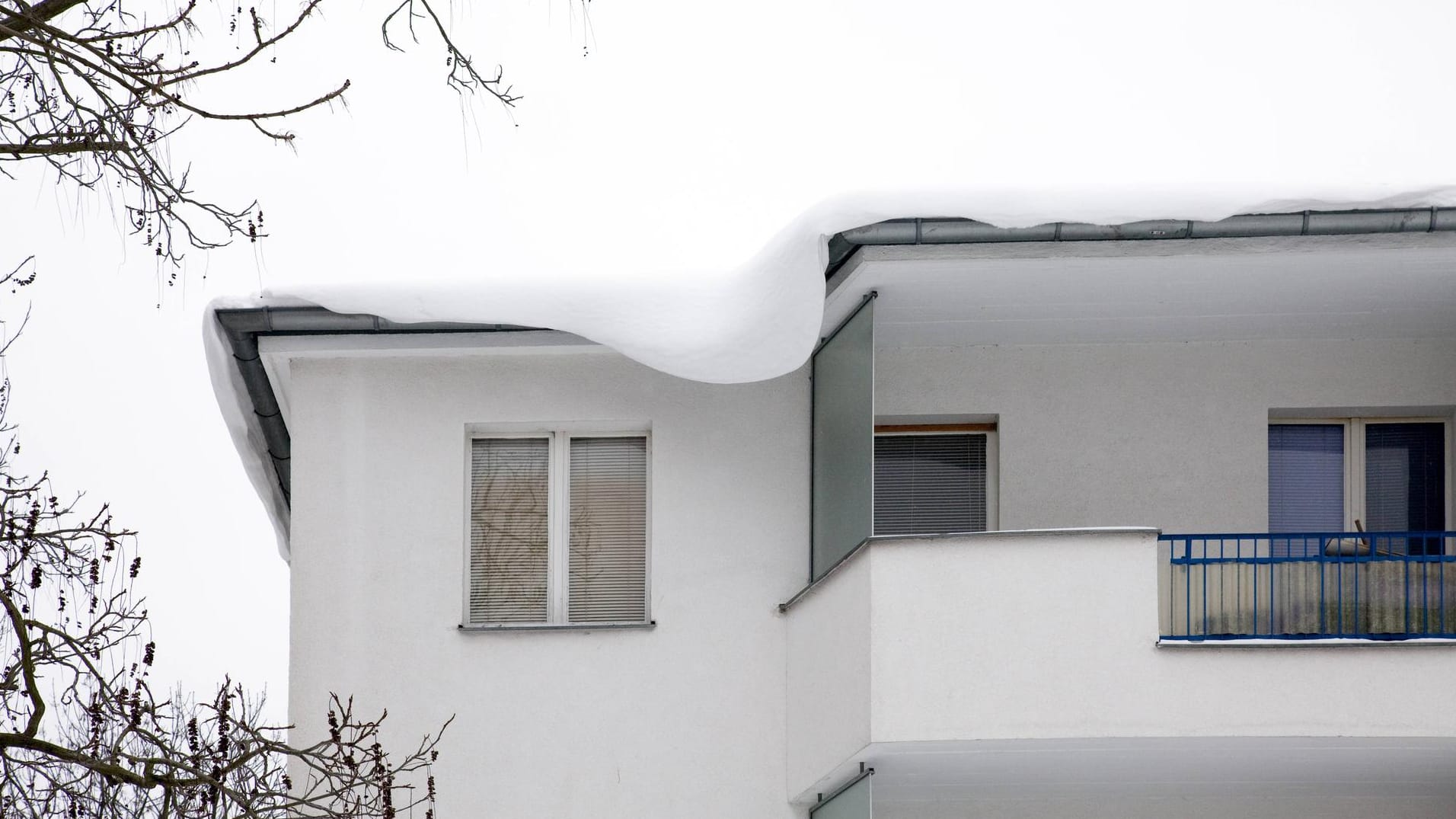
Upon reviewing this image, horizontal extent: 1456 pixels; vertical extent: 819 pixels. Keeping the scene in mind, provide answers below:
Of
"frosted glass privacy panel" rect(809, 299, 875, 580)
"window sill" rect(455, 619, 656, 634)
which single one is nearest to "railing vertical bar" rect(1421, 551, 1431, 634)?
"frosted glass privacy panel" rect(809, 299, 875, 580)

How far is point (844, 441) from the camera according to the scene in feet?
38.1

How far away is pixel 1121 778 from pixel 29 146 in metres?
7.57

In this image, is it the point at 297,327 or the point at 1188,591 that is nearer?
the point at 1188,591

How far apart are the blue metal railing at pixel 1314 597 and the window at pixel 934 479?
1.55m

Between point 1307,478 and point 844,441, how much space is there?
3178 mm

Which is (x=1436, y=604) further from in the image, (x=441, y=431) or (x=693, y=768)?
(x=441, y=431)

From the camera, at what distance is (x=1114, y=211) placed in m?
10.6

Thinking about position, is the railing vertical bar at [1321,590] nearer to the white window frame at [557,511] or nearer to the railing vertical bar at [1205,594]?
the railing vertical bar at [1205,594]

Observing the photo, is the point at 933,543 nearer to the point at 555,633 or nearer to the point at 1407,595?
the point at 555,633

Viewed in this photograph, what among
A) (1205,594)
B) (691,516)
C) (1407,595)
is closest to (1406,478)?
(1407,595)

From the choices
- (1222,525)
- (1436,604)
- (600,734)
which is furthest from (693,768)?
(1436,604)

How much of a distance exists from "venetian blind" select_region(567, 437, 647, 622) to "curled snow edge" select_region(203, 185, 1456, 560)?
1.02 meters

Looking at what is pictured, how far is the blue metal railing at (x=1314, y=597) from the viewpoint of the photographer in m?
11.1

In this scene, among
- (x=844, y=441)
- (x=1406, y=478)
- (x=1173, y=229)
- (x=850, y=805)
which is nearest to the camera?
(x=1173, y=229)
